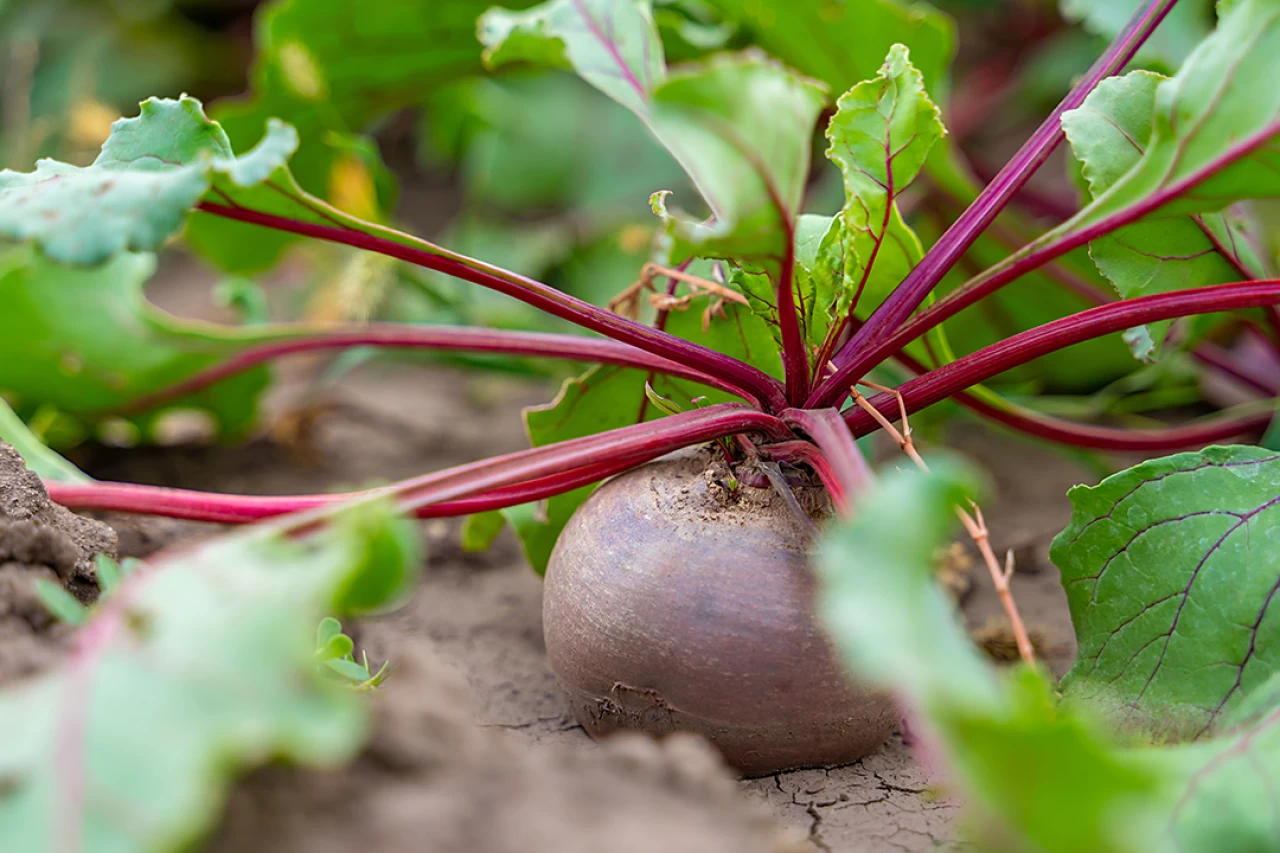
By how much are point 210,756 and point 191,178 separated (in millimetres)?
511

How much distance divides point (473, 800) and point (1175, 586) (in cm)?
72

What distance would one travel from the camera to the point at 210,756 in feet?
1.74

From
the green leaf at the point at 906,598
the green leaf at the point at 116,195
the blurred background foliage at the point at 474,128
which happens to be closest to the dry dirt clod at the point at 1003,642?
the blurred background foliage at the point at 474,128

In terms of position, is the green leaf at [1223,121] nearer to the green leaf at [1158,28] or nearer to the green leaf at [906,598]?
the green leaf at [906,598]

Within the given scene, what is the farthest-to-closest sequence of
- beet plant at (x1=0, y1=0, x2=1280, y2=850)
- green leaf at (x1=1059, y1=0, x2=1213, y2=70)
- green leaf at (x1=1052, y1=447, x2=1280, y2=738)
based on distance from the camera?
1. green leaf at (x1=1059, y1=0, x2=1213, y2=70)
2. green leaf at (x1=1052, y1=447, x2=1280, y2=738)
3. beet plant at (x1=0, y1=0, x2=1280, y2=850)

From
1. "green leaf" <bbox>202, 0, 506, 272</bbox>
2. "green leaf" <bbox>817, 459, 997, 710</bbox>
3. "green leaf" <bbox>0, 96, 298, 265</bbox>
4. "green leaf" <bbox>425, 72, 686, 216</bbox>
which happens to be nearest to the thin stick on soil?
"green leaf" <bbox>817, 459, 997, 710</bbox>

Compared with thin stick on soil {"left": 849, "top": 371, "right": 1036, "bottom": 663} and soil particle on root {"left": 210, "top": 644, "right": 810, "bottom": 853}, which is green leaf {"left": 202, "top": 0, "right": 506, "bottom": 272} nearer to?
thin stick on soil {"left": 849, "top": 371, "right": 1036, "bottom": 663}

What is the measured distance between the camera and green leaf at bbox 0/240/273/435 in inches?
43.3

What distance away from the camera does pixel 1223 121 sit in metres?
0.83

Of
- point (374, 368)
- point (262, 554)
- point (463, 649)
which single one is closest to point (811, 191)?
point (374, 368)

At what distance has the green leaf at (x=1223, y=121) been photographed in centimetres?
81

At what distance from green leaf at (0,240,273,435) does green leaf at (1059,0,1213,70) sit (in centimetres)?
138

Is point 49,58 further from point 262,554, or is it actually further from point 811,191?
point 262,554

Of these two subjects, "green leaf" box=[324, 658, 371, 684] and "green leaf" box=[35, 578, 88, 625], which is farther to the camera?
"green leaf" box=[324, 658, 371, 684]
